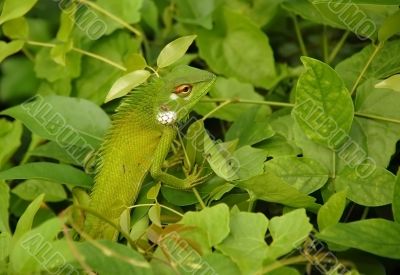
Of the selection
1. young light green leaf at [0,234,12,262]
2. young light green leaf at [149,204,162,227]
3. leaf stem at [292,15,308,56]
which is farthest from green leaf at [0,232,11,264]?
leaf stem at [292,15,308,56]

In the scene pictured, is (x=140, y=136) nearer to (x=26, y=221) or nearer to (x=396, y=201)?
(x=26, y=221)

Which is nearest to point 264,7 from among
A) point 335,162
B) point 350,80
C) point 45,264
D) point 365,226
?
point 350,80

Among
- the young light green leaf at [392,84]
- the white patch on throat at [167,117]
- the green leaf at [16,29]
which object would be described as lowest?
the white patch on throat at [167,117]

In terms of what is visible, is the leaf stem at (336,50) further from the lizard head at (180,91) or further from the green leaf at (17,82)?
the green leaf at (17,82)

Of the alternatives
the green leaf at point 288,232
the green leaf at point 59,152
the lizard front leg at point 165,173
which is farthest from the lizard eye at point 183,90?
the green leaf at point 288,232

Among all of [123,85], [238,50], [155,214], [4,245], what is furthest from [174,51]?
[4,245]

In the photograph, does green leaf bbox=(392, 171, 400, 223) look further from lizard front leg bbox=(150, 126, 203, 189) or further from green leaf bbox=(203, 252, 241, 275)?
lizard front leg bbox=(150, 126, 203, 189)

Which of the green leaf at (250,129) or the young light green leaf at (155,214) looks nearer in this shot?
the young light green leaf at (155,214)
